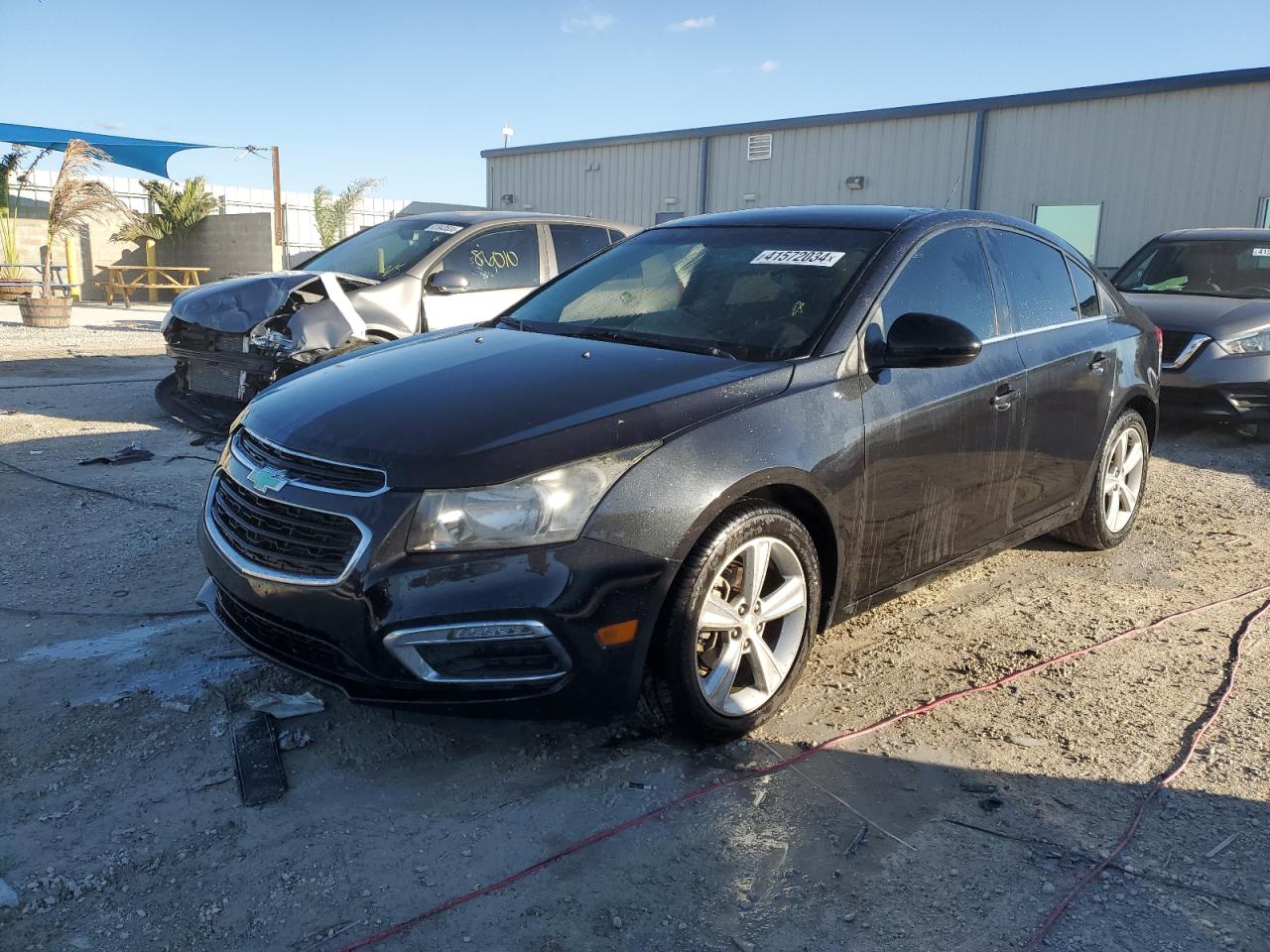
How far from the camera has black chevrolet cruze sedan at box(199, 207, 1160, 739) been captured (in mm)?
2701

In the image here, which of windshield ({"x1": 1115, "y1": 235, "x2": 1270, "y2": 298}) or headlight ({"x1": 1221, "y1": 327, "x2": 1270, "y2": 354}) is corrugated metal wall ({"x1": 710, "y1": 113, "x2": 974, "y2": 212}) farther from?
headlight ({"x1": 1221, "y1": 327, "x2": 1270, "y2": 354})

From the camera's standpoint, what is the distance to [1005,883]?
2.53 metres

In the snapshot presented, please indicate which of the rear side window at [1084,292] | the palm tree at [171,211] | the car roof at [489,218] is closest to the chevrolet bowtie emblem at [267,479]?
the rear side window at [1084,292]

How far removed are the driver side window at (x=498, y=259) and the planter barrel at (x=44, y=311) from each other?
10.9 m

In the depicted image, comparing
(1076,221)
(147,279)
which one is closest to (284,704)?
(1076,221)

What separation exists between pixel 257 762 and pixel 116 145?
74.0ft

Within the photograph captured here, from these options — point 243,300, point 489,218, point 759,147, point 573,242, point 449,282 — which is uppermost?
point 759,147

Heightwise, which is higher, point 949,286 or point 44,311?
point 949,286

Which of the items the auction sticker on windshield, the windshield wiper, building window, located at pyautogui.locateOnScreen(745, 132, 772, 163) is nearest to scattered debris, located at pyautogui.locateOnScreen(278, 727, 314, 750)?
the windshield wiper

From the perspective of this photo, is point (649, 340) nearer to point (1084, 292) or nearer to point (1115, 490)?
point (1084, 292)

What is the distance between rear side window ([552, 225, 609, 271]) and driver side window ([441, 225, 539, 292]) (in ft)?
0.64

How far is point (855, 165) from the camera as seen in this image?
19.1 metres

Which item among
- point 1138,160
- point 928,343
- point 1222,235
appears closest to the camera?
point 928,343

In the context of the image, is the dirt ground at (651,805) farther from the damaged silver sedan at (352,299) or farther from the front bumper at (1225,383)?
the front bumper at (1225,383)
